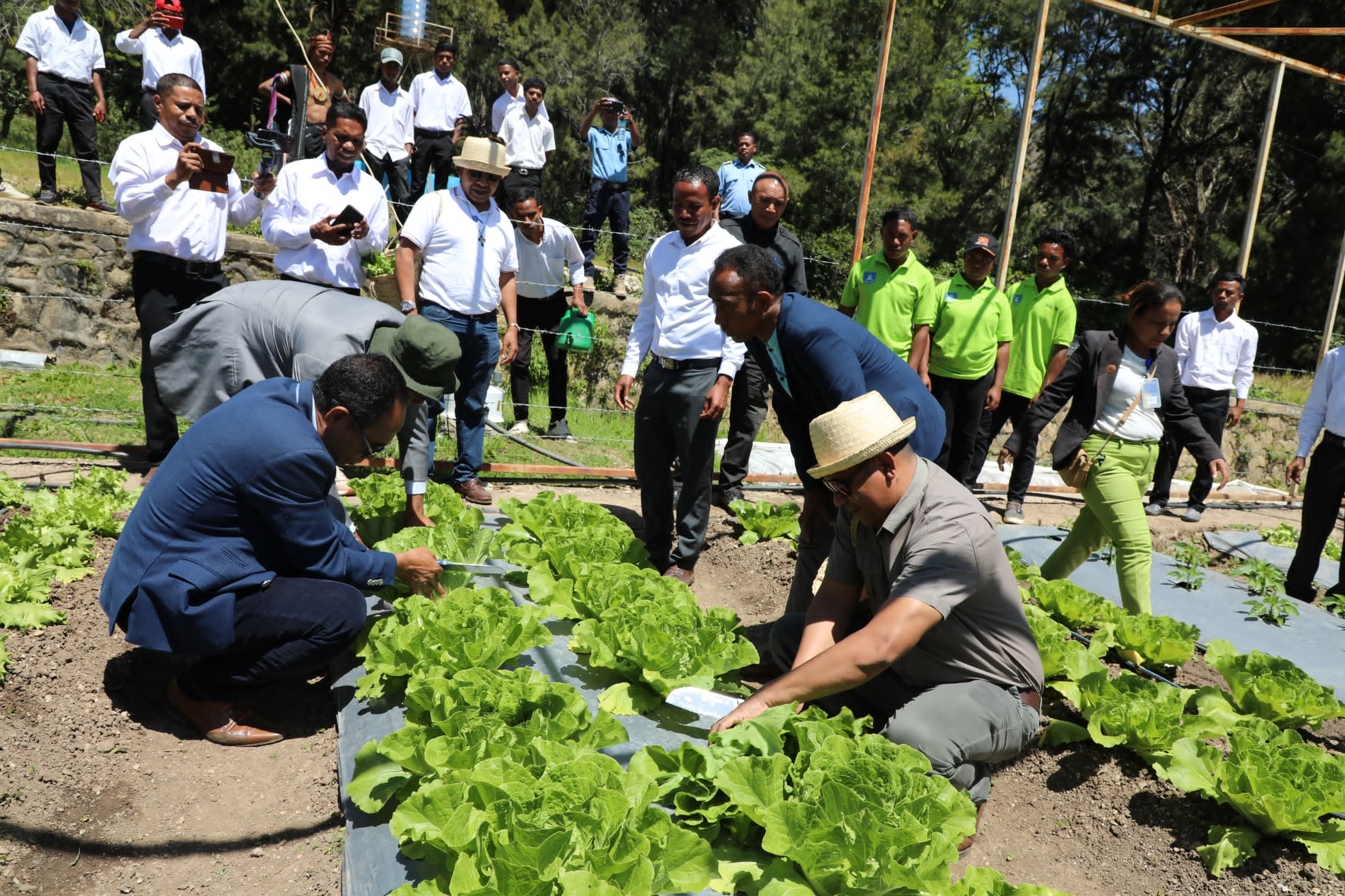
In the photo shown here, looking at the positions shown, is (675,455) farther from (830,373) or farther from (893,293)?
(893,293)

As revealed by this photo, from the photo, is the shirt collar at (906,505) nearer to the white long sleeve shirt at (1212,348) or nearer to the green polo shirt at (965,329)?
the green polo shirt at (965,329)

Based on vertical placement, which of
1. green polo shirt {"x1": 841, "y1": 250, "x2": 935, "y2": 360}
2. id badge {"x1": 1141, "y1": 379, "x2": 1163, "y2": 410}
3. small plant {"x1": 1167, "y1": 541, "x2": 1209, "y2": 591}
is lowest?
small plant {"x1": 1167, "y1": 541, "x2": 1209, "y2": 591}

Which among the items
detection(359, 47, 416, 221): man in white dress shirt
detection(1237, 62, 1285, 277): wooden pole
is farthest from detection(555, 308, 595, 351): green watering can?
detection(1237, 62, 1285, 277): wooden pole

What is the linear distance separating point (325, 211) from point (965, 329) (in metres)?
4.24

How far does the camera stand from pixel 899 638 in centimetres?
274

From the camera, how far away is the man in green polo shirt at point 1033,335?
695 cm

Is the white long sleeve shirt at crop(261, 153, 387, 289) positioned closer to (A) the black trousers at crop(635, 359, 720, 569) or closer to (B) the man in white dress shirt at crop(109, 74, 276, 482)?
(B) the man in white dress shirt at crop(109, 74, 276, 482)

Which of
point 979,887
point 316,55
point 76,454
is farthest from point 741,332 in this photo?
point 316,55

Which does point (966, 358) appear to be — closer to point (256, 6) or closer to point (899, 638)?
point (899, 638)

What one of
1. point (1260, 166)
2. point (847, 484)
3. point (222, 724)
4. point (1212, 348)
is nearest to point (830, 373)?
point (847, 484)

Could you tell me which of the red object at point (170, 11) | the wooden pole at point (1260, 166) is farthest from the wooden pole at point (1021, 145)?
the red object at point (170, 11)

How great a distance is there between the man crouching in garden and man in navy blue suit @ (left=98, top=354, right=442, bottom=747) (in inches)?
62.6

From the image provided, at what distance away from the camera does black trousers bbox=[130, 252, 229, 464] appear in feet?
16.9

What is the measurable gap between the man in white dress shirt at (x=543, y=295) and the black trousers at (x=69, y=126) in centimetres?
389
